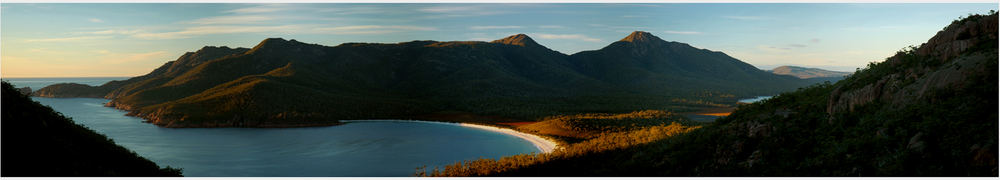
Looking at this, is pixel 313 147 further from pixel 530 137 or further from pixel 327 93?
pixel 327 93

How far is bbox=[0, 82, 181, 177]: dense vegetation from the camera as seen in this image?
2042 cm

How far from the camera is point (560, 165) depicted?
42406mm

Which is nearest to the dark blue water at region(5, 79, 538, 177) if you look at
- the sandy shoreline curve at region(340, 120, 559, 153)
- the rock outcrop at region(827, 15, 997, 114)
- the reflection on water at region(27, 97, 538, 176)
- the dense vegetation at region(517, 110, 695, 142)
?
the reflection on water at region(27, 97, 538, 176)

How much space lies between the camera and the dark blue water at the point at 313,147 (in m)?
57.1

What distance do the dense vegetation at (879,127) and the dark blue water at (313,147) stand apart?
1223 inches

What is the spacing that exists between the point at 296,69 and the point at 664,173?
146m

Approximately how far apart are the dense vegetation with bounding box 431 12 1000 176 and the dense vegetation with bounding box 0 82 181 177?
90.3 feet

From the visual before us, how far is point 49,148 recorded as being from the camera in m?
21.7

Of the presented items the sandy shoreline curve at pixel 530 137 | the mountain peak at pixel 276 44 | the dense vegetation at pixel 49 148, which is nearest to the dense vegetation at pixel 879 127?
the dense vegetation at pixel 49 148

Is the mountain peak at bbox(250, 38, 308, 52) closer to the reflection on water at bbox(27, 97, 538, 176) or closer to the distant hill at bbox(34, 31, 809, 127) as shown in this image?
the distant hill at bbox(34, 31, 809, 127)

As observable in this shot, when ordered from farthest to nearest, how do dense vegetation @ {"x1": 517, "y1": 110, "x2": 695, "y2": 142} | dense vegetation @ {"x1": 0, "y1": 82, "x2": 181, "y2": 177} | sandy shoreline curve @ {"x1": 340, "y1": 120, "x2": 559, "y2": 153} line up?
dense vegetation @ {"x1": 517, "y1": 110, "x2": 695, "y2": 142} < sandy shoreline curve @ {"x1": 340, "y1": 120, "x2": 559, "y2": 153} < dense vegetation @ {"x1": 0, "y1": 82, "x2": 181, "y2": 177}

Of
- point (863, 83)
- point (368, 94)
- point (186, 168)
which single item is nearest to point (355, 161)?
point (186, 168)

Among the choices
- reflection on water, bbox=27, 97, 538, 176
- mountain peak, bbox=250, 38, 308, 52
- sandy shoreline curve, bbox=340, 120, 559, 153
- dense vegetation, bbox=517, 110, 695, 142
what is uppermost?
mountain peak, bbox=250, 38, 308, 52

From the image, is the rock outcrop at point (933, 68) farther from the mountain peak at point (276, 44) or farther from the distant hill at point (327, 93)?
the mountain peak at point (276, 44)
